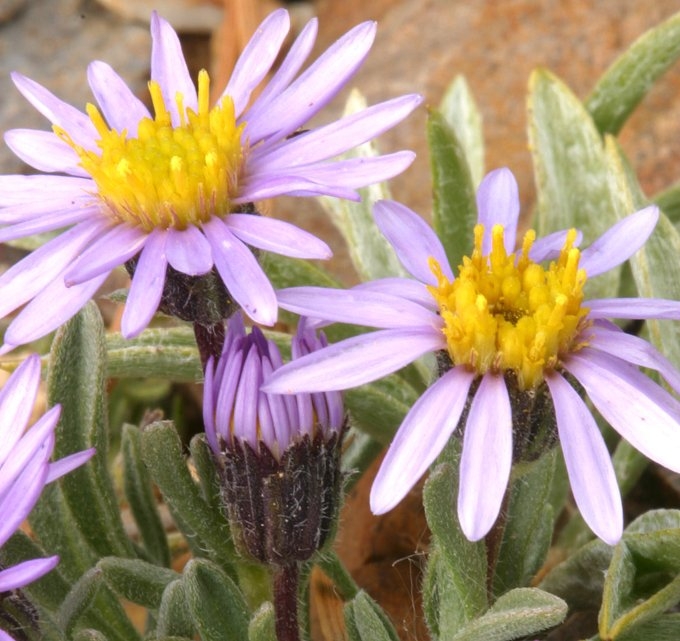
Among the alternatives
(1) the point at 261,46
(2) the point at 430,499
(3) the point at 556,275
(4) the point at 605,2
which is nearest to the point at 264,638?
(2) the point at 430,499

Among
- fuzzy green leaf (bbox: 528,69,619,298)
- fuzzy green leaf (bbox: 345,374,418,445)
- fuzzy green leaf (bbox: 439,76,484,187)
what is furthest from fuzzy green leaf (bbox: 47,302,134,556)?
fuzzy green leaf (bbox: 439,76,484,187)

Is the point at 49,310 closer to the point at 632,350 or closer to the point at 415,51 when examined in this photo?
the point at 632,350

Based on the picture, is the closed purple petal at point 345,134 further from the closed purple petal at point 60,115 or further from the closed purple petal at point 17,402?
the closed purple petal at point 17,402

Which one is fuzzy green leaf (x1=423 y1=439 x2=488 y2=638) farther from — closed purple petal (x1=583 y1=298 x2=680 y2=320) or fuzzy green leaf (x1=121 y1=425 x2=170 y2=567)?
fuzzy green leaf (x1=121 y1=425 x2=170 y2=567)

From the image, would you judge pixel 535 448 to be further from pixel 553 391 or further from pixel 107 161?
pixel 107 161

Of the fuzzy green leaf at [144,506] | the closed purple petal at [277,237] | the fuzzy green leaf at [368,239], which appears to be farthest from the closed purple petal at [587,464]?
the fuzzy green leaf at [368,239]

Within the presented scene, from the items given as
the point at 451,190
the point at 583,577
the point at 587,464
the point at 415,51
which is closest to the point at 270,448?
the point at 587,464

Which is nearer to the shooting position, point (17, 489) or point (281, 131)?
point (17, 489)
